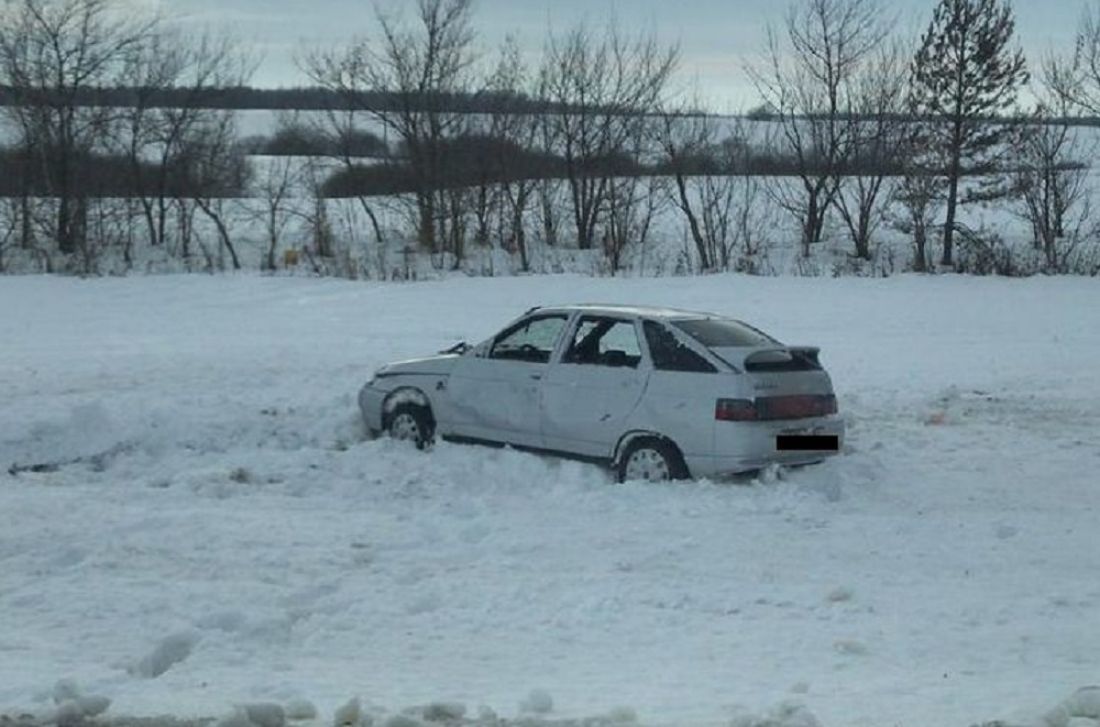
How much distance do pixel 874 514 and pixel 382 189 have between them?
34565 millimetres

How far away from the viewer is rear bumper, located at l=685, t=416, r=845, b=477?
35.8 feet

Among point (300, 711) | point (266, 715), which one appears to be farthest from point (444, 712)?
point (266, 715)

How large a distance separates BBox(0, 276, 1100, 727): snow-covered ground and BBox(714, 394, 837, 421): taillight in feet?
1.90

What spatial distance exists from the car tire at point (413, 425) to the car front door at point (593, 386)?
4.77ft

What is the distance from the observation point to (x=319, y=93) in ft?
152

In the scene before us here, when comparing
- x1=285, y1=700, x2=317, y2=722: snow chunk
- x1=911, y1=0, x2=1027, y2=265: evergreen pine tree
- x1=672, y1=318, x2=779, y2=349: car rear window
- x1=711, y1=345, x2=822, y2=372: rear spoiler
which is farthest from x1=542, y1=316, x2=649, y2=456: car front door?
x1=911, y1=0, x2=1027, y2=265: evergreen pine tree

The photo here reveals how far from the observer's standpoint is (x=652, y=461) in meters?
11.3

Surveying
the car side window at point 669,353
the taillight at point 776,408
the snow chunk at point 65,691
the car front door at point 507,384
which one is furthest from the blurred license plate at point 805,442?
the snow chunk at point 65,691

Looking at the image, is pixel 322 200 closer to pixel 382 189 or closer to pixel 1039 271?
pixel 382 189

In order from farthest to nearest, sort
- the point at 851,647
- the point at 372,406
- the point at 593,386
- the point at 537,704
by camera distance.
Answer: the point at 372,406
the point at 593,386
the point at 851,647
the point at 537,704

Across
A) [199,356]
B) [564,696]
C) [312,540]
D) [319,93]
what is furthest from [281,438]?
[319,93]

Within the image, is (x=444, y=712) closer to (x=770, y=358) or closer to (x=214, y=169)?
(x=770, y=358)

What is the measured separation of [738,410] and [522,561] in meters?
2.67

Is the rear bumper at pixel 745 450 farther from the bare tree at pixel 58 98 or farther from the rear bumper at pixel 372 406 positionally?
the bare tree at pixel 58 98
